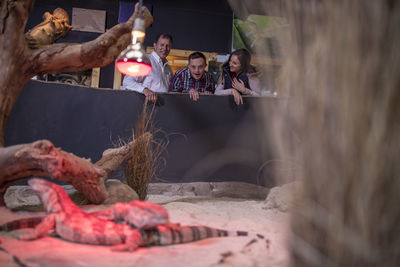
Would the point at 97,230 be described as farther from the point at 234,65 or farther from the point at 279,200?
A: the point at 234,65

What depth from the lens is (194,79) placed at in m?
4.53

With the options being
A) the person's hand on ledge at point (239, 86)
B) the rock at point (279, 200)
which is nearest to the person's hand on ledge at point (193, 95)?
the person's hand on ledge at point (239, 86)

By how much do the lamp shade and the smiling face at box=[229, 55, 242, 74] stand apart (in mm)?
2135

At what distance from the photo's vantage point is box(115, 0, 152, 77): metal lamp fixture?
210 centimetres

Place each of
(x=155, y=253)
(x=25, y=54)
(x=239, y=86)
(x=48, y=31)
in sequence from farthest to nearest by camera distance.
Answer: (x=239, y=86), (x=48, y=31), (x=25, y=54), (x=155, y=253)

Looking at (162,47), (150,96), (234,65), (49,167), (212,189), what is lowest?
(212,189)

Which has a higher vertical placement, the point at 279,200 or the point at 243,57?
the point at 243,57

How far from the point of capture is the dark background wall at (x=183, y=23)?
6942 millimetres

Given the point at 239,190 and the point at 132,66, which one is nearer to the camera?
the point at 132,66

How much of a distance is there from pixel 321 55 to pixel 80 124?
11.1 feet

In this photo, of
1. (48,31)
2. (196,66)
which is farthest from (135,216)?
(196,66)

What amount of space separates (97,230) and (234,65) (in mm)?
3013

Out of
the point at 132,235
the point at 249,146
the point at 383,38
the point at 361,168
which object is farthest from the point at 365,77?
the point at 249,146

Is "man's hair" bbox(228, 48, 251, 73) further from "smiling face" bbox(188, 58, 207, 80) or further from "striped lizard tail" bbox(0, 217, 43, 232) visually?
"striped lizard tail" bbox(0, 217, 43, 232)
